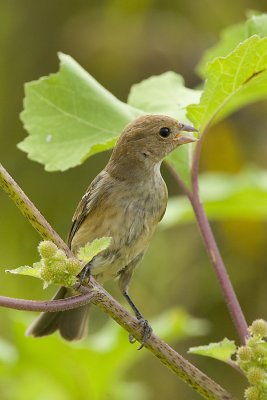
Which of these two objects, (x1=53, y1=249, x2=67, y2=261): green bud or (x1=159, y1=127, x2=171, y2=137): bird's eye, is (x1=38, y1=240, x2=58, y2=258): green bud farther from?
(x1=159, y1=127, x2=171, y2=137): bird's eye

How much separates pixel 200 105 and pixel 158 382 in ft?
13.5

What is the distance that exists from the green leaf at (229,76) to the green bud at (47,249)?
96 cm

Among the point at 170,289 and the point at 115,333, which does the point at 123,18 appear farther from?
the point at 115,333

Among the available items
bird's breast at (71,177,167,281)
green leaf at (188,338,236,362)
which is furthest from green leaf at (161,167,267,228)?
green leaf at (188,338,236,362)

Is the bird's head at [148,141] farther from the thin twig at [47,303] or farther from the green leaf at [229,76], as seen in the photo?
the thin twig at [47,303]

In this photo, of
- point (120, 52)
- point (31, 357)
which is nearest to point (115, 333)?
point (31, 357)

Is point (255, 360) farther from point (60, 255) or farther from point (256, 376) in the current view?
point (60, 255)

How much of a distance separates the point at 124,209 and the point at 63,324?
0.73 meters

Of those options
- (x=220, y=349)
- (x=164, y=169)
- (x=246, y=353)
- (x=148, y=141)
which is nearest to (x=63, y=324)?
(x=148, y=141)

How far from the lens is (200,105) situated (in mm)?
2938

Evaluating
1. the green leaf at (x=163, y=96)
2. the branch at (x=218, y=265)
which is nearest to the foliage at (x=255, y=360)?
the branch at (x=218, y=265)

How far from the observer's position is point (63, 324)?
168 inches

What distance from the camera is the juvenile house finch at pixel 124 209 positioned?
3.95 metres

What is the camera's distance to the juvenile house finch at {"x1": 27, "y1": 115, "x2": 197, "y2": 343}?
3.95m
